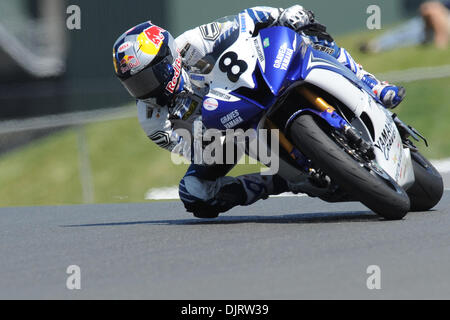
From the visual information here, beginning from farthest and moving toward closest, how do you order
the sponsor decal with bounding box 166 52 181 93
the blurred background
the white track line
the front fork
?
1. the blurred background
2. the white track line
3. the sponsor decal with bounding box 166 52 181 93
4. the front fork

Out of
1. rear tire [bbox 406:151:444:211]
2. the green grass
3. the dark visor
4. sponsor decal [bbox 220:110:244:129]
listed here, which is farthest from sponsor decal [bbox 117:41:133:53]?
the green grass

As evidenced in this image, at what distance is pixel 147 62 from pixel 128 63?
12 centimetres

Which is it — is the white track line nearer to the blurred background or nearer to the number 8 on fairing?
the blurred background

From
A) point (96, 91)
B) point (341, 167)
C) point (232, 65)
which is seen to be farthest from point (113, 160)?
point (341, 167)

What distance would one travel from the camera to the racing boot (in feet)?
20.7

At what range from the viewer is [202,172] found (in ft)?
21.7

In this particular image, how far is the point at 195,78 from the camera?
639cm

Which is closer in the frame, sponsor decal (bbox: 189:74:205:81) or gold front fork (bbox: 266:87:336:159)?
gold front fork (bbox: 266:87:336:159)

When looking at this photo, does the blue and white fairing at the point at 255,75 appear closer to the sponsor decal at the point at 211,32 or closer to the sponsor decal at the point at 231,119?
the sponsor decal at the point at 231,119

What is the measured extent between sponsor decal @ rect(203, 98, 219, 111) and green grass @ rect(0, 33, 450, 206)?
19.8 feet

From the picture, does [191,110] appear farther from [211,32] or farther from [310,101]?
[310,101]

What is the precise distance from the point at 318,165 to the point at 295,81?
1.84 ft

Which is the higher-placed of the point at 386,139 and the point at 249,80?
the point at 249,80
